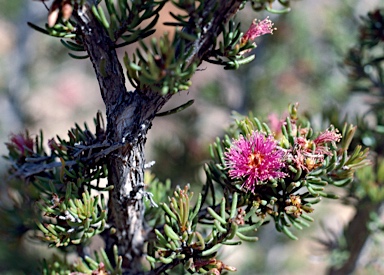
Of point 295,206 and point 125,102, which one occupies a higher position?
point 125,102

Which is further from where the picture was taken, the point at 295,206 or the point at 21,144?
the point at 21,144

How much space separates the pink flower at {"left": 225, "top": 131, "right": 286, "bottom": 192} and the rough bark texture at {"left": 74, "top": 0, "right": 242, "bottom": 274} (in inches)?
4.5

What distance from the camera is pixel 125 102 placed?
530mm

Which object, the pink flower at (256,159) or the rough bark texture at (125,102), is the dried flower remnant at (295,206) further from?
the rough bark texture at (125,102)

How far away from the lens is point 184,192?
0.55 metres

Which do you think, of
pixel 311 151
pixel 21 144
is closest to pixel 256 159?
pixel 311 151

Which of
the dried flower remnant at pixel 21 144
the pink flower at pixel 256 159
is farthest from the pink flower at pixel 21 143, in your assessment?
the pink flower at pixel 256 159

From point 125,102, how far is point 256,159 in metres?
0.17

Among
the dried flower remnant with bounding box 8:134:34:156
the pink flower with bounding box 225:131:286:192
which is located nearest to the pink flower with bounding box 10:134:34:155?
the dried flower remnant with bounding box 8:134:34:156

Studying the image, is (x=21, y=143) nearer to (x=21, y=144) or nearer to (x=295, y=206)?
(x=21, y=144)

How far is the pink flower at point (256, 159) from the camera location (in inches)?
21.3

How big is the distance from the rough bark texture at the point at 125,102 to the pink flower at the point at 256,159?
11 centimetres

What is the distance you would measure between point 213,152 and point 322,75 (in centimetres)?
150

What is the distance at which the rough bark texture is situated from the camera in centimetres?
49
